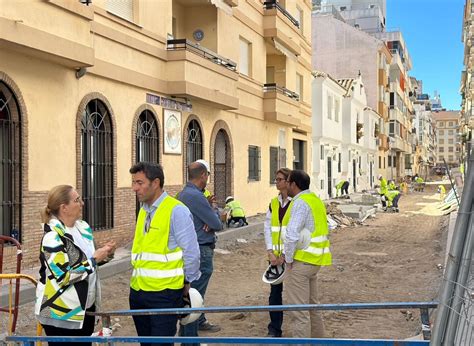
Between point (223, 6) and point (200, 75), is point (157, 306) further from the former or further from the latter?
point (223, 6)

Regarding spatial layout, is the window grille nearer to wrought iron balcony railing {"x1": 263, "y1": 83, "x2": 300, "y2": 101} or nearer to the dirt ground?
wrought iron balcony railing {"x1": 263, "y1": 83, "x2": 300, "y2": 101}

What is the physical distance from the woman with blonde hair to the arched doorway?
1540 cm

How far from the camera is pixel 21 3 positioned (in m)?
9.43

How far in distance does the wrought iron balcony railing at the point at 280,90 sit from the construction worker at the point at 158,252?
18.8 metres

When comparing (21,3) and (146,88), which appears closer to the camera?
(21,3)

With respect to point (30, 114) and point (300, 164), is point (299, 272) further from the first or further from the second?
point (300, 164)

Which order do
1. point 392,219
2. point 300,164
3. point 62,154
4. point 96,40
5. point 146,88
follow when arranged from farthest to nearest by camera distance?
point 300,164 → point 392,219 → point 146,88 → point 96,40 → point 62,154

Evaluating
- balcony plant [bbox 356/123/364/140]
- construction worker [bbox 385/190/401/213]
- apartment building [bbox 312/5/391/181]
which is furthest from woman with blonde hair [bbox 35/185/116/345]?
Answer: apartment building [bbox 312/5/391/181]

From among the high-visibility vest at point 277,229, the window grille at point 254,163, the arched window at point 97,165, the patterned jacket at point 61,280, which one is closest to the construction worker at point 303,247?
the high-visibility vest at point 277,229

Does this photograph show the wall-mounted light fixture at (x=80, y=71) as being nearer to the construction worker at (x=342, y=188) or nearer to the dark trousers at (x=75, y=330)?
the dark trousers at (x=75, y=330)

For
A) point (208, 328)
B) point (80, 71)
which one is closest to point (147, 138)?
point (80, 71)

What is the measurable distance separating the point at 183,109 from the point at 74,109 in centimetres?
505

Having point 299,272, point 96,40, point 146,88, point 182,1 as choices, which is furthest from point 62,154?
point 182,1

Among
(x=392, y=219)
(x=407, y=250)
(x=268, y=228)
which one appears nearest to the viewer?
(x=268, y=228)
